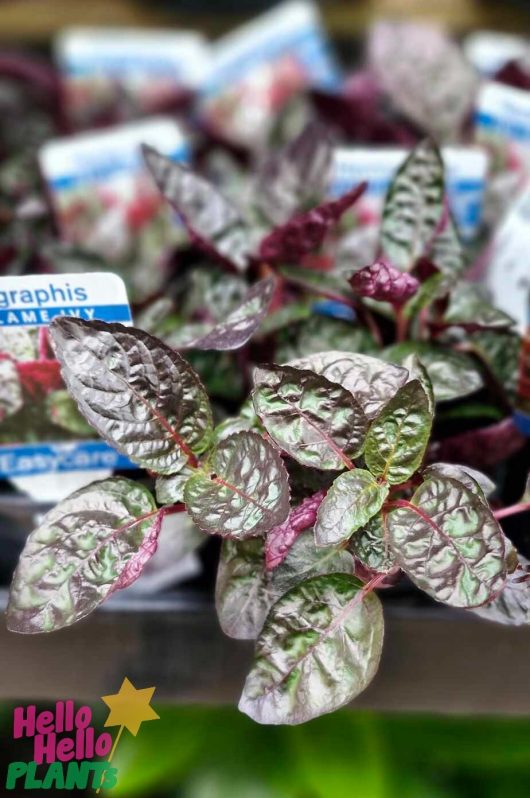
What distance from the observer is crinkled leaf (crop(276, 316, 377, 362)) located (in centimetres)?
68

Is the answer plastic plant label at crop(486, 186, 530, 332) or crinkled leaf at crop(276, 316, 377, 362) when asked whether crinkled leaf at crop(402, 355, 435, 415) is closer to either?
crinkled leaf at crop(276, 316, 377, 362)

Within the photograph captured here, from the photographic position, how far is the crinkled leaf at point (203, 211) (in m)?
0.74

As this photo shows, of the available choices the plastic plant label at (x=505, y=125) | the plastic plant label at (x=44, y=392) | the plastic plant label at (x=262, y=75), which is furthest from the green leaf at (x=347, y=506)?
the plastic plant label at (x=262, y=75)

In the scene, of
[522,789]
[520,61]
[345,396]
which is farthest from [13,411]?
[520,61]

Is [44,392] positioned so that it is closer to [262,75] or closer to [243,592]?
[243,592]

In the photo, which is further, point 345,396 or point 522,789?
point 522,789

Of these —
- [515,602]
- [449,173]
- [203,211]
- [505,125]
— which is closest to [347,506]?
[515,602]

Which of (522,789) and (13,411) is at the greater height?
(13,411)

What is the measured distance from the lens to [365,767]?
0.77 metres

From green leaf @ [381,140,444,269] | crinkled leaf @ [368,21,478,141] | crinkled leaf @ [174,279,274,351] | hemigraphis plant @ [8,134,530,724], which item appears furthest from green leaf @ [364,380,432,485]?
crinkled leaf @ [368,21,478,141]

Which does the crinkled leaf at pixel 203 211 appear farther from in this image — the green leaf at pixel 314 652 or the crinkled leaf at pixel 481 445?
the green leaf at pixel 314 652

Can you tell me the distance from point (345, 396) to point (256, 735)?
18.2 inches

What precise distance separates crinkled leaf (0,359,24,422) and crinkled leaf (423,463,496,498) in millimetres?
328

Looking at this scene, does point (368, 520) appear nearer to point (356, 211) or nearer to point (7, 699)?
point (7, 699)
